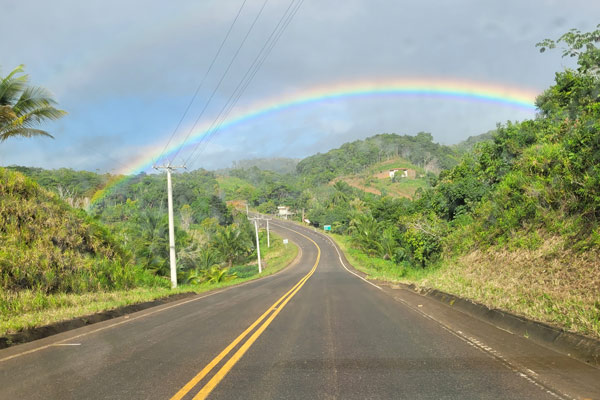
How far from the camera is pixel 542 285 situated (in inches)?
314

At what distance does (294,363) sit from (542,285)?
18.9 ft

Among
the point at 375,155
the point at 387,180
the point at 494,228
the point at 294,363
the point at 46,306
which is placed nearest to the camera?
the point at 294,363

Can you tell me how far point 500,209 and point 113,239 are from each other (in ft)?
53.7

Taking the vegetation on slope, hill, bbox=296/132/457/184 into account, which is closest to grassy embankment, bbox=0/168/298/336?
the vegetation on slope

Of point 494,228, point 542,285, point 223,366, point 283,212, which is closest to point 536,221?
point 494,228

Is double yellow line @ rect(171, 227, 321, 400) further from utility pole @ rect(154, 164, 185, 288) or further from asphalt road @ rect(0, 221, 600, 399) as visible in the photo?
utility pole @ rect(154, 164, 185, 288)

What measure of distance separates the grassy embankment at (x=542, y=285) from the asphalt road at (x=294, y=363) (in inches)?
30.0

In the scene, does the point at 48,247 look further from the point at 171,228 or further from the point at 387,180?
the point at 387,180

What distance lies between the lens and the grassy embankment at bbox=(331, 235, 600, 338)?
6.30 metres

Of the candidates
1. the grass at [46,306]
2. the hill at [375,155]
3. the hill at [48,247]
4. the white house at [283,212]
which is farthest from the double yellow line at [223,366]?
the hill at [375,155]

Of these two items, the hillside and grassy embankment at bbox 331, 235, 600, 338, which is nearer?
grassy embankment at bbox 331, 235, 600, 338

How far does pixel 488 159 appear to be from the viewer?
2148cm

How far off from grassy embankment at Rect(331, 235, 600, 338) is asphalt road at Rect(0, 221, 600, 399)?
76cm

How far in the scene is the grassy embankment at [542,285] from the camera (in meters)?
6.30
